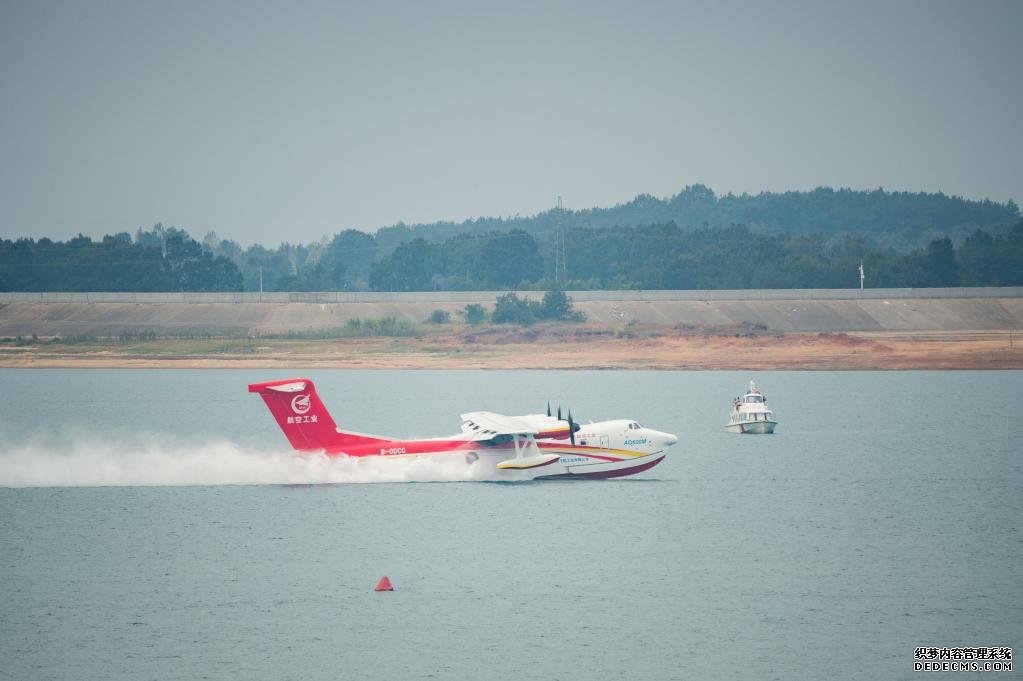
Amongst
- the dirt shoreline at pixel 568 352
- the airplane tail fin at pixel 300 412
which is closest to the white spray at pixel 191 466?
the airplane tail fin at pixel 300 412

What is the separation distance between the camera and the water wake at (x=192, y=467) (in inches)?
2512

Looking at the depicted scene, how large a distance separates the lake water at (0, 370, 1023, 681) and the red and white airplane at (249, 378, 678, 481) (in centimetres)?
143

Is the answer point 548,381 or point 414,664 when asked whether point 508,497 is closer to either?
point 414,664

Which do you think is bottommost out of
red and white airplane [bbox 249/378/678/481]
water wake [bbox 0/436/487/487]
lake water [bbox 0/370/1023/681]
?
lake water [bbox 0/370/1023/681]

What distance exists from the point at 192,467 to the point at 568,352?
110 metres

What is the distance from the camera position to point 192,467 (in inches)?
2815

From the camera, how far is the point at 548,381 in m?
175

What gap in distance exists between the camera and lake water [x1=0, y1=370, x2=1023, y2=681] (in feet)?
123

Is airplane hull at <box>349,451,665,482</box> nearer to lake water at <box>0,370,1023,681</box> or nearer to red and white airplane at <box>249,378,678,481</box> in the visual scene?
red and white airplane at <box>249,378,678,481</box>

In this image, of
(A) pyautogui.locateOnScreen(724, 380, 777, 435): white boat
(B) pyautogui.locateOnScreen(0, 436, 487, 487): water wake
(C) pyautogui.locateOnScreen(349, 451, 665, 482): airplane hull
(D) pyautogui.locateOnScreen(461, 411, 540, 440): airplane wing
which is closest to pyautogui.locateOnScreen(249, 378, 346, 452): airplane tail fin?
(B) pyautogui.locateOnScreen(0, 436, 487, 487): water wake

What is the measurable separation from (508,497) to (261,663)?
29.6m

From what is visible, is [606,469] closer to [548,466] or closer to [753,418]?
[548,466]

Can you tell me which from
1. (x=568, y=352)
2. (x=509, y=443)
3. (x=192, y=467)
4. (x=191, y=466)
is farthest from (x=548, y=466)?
(x=568, y=352)

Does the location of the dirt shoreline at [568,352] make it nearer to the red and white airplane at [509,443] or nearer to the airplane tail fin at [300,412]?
the red and white airplane at [509,443]
